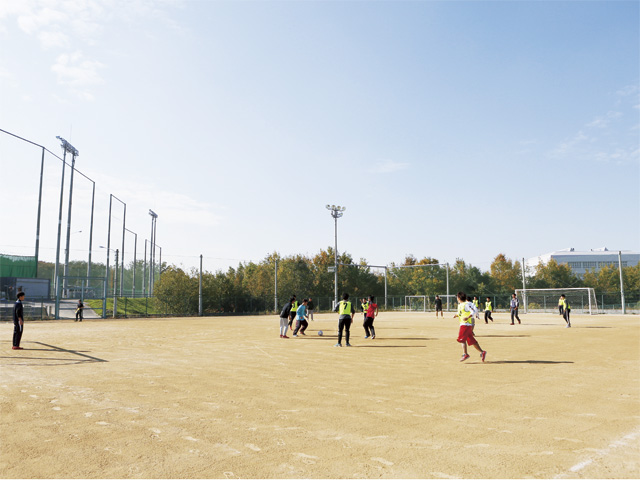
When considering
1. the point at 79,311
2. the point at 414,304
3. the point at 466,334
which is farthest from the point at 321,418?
the point at 414,304

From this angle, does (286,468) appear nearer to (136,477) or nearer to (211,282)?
(136,477)

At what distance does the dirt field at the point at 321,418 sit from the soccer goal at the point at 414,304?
144 ft

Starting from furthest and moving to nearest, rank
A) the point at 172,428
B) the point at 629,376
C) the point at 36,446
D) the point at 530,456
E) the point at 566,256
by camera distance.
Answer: the point at 566,256, the point at 629,376, the point at 172,428, the point at 36,446, the point at 530,456

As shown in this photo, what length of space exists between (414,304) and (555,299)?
15401 mm

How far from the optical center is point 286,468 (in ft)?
14.0

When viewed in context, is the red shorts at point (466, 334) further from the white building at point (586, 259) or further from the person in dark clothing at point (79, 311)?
the white building at point (586, 259)

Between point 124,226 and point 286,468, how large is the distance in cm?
5278

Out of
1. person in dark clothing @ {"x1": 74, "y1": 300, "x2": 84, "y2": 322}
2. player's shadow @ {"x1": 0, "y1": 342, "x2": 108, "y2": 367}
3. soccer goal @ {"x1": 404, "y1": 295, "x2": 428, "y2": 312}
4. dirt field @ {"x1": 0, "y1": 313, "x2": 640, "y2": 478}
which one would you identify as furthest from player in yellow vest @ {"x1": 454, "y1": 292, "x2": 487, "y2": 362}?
soccer goal @ {"x1": 404, "y1": 295, "x2": 428, "y2": 312}

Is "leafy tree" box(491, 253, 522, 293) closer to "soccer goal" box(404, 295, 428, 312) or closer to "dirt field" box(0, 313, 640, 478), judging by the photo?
"soccer goal" box(404, 295, 428, 312)

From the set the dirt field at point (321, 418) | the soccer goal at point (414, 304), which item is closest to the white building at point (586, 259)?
the soccer goal at point (414, 304)

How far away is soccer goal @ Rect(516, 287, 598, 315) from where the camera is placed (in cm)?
4459

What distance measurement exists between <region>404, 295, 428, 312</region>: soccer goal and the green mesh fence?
130ft

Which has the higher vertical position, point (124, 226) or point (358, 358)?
point (124, 226)

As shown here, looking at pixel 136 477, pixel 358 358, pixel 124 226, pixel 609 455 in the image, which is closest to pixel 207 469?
pixel 136 477
